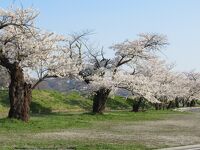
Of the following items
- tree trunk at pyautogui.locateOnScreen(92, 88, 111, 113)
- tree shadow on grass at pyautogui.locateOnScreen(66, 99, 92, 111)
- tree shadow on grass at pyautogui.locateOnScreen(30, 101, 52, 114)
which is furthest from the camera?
tree shadow on grass at pyautogui.locateOnScreen(66, 99, 92, 111)

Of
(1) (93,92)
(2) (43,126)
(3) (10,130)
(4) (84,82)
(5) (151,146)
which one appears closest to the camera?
(5) (151,146)

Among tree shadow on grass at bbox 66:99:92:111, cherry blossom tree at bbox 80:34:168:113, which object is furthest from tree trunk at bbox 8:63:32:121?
tree shadow on grass at bbox 66:99:92:111

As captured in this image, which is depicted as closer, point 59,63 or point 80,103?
point 59,63

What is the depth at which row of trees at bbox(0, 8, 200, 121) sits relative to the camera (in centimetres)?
3122

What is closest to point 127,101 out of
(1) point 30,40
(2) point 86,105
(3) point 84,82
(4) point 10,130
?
(2) point 86,105

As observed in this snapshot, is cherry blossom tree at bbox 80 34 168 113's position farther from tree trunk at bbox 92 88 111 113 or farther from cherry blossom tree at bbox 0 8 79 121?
cherry blossom tree at bbox 0 8 79 121

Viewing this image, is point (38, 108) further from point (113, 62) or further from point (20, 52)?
point (20, 52)

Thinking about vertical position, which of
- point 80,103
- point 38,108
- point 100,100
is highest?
point 80,103

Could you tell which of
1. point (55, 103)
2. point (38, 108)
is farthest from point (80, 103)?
point (38, 108)

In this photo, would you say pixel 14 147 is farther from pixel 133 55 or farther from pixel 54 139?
pixel 133 55

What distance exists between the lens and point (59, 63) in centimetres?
4059

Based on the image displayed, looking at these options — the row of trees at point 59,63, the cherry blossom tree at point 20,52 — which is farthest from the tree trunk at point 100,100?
the cherry blossom tree at point 20,52

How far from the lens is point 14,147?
58.9ft

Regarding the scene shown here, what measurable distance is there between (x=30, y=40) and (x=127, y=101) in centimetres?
5189
